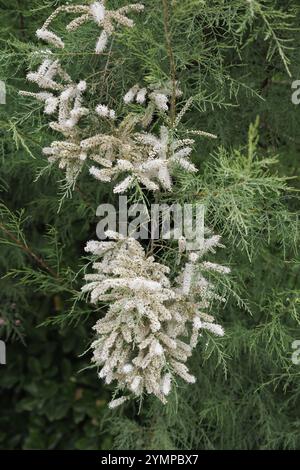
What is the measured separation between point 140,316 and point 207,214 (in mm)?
424

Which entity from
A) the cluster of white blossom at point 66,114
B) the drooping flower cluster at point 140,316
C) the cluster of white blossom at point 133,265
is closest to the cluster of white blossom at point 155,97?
the cluster of white blossom at point 133,265

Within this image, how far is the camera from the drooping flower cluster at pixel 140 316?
4.96ft

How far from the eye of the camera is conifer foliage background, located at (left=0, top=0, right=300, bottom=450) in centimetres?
174

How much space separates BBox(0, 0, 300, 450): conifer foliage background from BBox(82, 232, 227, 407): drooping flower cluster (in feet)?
0.45

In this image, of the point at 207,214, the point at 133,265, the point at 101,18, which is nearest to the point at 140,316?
the point at 133,265

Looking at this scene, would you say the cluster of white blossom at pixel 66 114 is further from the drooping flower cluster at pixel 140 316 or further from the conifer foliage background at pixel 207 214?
the drooping flower cluster at pixel 140 316

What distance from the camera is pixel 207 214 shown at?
68.8 inches

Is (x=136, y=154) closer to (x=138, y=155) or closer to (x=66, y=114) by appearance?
(x=138, y=155)

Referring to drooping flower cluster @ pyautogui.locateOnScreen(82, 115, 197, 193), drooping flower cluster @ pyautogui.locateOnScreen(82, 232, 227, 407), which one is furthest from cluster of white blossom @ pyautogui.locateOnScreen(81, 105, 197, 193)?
drooping flower cluster @ pyautogui.locateOnScreen(82, 232, 227, 407)

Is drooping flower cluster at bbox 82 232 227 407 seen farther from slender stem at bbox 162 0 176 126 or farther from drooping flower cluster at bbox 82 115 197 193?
slender stem at bbox 162 0 176 126

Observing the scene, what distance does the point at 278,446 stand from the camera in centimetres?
261

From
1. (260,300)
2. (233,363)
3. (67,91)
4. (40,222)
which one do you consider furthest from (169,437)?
(67,91)

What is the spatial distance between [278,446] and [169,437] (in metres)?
0.49

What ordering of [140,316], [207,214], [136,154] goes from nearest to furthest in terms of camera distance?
[140,316], [136,154], [207,214]
